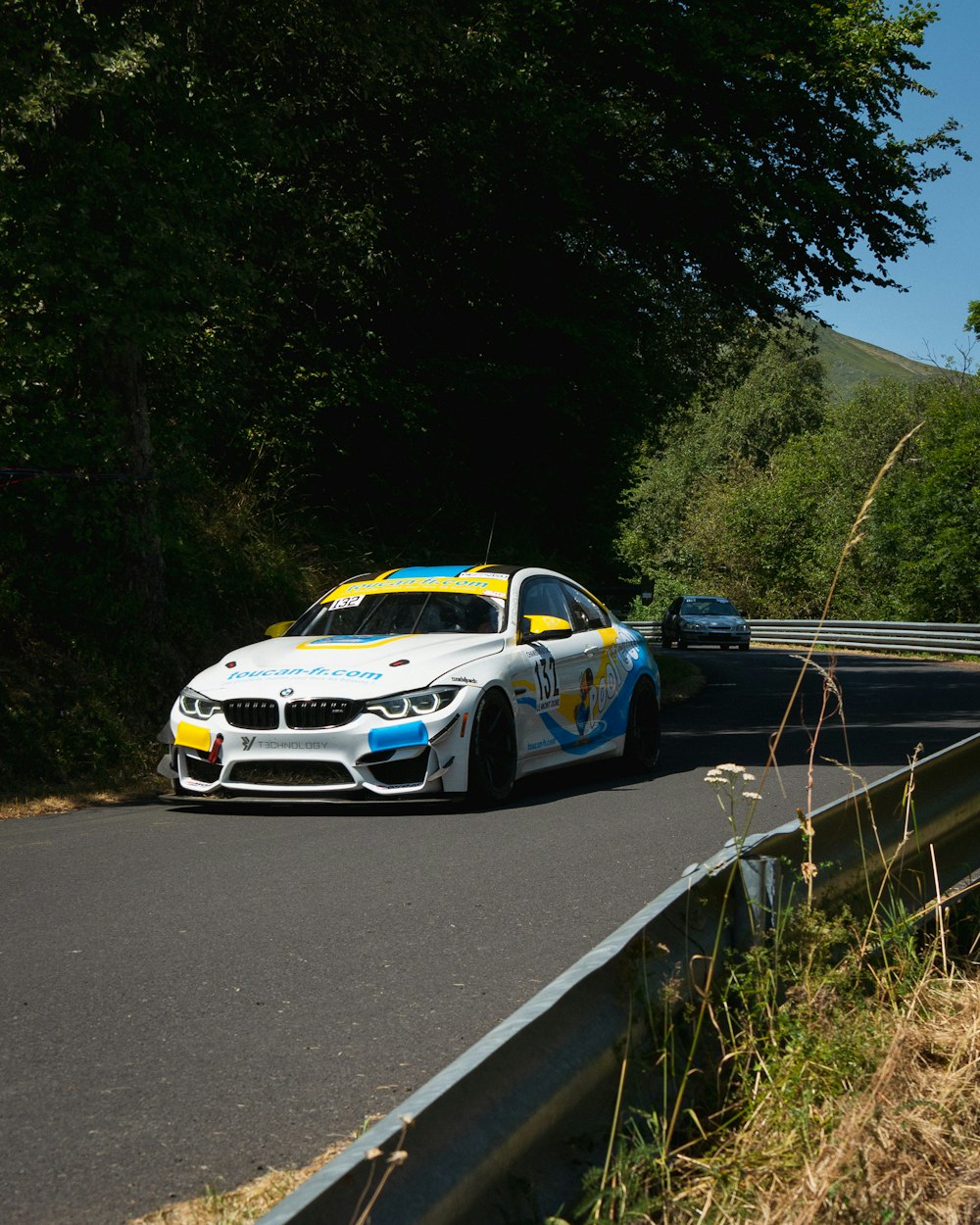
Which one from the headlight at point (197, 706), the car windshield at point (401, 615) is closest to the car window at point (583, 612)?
the car windshield at point (401, 615)

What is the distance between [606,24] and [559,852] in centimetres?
1661

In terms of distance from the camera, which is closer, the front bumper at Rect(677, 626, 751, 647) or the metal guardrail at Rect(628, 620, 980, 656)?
the metal guardrail at Rect(628, 620, 980, 656)

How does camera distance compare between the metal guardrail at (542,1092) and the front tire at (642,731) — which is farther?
the front tire at (642,731)

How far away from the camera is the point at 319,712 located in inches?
396

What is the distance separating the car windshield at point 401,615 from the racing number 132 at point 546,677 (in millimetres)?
404

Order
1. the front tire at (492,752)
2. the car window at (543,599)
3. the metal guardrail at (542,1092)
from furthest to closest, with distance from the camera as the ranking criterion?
the car window at (543,599) → the front tire at (492,752) → the metal guardrail at (542,1092)

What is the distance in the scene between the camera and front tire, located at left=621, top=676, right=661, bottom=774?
12688 mm

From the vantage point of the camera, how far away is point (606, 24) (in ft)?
73.0

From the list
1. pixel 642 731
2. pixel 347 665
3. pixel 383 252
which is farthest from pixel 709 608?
pixel 347 665

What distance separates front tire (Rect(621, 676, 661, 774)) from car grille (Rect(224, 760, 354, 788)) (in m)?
3.24

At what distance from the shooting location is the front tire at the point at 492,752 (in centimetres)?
1023

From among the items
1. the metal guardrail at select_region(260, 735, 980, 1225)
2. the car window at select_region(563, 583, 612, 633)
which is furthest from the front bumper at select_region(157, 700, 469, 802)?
the metal guardrail at select_region(260, 735, 980, 1225)

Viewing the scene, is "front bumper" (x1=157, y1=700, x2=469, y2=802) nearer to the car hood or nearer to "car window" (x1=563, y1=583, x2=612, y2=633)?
the car hood

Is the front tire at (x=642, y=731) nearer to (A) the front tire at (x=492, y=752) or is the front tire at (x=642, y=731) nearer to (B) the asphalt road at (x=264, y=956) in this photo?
(B) the asphalt road at (x=264, y=956)
